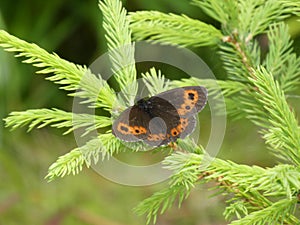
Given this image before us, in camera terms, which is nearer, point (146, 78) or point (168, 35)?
point (146, 78)

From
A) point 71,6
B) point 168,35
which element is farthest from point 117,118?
point 71,6

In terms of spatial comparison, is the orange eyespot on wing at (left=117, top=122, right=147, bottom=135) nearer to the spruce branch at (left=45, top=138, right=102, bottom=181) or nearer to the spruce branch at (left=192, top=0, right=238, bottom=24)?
the spruce branch at (left=45, top=138, right=102, bottom=181)

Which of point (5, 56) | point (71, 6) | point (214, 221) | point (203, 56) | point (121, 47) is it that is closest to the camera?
point (121, 47)

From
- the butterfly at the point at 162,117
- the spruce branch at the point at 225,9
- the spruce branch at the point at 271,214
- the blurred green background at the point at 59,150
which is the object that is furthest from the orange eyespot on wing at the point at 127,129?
the blurred green background at the point at 59,150

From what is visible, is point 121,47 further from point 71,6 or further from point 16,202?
point 71,6

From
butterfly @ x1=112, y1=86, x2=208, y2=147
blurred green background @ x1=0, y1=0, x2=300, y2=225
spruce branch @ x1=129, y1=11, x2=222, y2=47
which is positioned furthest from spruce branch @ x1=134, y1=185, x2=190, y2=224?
blurred green background @ x1=0, y1=0, x2=300, y2=225

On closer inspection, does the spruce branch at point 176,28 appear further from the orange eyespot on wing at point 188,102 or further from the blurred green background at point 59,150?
the blurred green background at point 59,150
